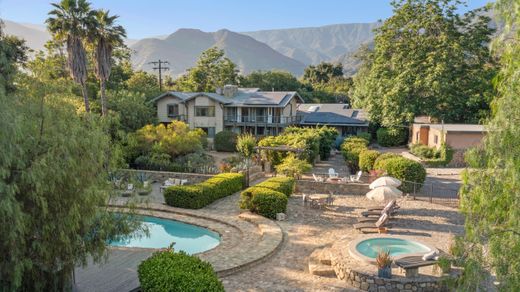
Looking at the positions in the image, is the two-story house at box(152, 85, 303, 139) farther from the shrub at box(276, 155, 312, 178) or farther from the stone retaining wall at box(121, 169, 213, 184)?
the shrub at box(276, 155, 312, 178)

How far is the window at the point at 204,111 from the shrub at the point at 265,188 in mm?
22341

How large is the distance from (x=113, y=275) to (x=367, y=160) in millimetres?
19236

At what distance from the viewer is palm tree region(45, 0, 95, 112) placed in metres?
28.0

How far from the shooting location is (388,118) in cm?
4144

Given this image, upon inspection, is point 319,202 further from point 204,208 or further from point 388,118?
point 388,118

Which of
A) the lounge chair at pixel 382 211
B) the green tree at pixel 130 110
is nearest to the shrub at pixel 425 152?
the lounge chair at pixel 382 211

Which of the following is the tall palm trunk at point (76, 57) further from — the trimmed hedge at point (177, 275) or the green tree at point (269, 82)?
the green tree at point (269, 82)

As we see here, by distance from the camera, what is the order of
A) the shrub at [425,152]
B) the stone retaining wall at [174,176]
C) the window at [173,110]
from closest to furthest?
1. the stone retaining wall at [174,176]
2. the shrub at [425,152]
3. the window at [173,110]

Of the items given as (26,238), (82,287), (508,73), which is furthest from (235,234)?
(508,73)

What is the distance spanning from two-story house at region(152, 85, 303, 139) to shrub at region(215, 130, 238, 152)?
147 inches

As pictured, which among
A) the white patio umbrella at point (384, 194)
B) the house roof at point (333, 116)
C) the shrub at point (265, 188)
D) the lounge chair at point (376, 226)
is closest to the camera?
the lounge chair at point (376, 226)

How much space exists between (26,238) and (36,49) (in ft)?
151

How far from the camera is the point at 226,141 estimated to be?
39438 mm

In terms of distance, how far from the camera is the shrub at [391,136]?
43.8 meters
